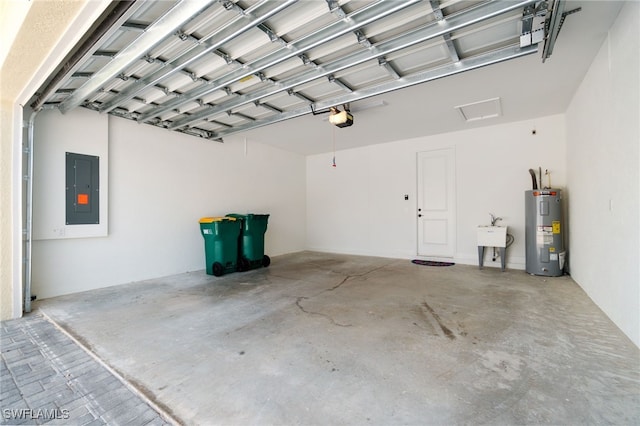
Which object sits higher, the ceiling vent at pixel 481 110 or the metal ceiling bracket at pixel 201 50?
the ceiling vent at pixel 481 110

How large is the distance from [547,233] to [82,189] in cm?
731

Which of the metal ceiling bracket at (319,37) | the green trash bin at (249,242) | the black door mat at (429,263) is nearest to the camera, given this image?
the metal ceiling bracket at (319,37)

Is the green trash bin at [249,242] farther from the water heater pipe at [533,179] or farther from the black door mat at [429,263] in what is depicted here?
the water heater pipe at [533,179]

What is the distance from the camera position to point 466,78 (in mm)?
3555

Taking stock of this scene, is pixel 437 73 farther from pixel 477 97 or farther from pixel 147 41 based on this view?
pixel 147 41

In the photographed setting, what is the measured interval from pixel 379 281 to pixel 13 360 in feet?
13.8

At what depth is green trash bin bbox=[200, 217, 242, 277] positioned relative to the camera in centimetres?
502

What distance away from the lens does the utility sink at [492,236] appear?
16.9ft

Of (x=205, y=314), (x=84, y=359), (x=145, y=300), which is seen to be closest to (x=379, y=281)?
(x=205, y=314)

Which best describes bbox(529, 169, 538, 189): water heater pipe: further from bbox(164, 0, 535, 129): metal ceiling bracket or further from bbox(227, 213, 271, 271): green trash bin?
bbox(227, 213, 271, 271): green trash bin

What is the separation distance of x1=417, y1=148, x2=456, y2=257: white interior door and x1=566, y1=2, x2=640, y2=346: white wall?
2300 mm

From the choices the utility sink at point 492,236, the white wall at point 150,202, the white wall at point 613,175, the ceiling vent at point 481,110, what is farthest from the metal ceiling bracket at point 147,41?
the utility sink at point 492,236

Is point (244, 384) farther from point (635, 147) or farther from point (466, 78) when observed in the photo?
point (466, 78)

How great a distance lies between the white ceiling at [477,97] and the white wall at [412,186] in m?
0.34
